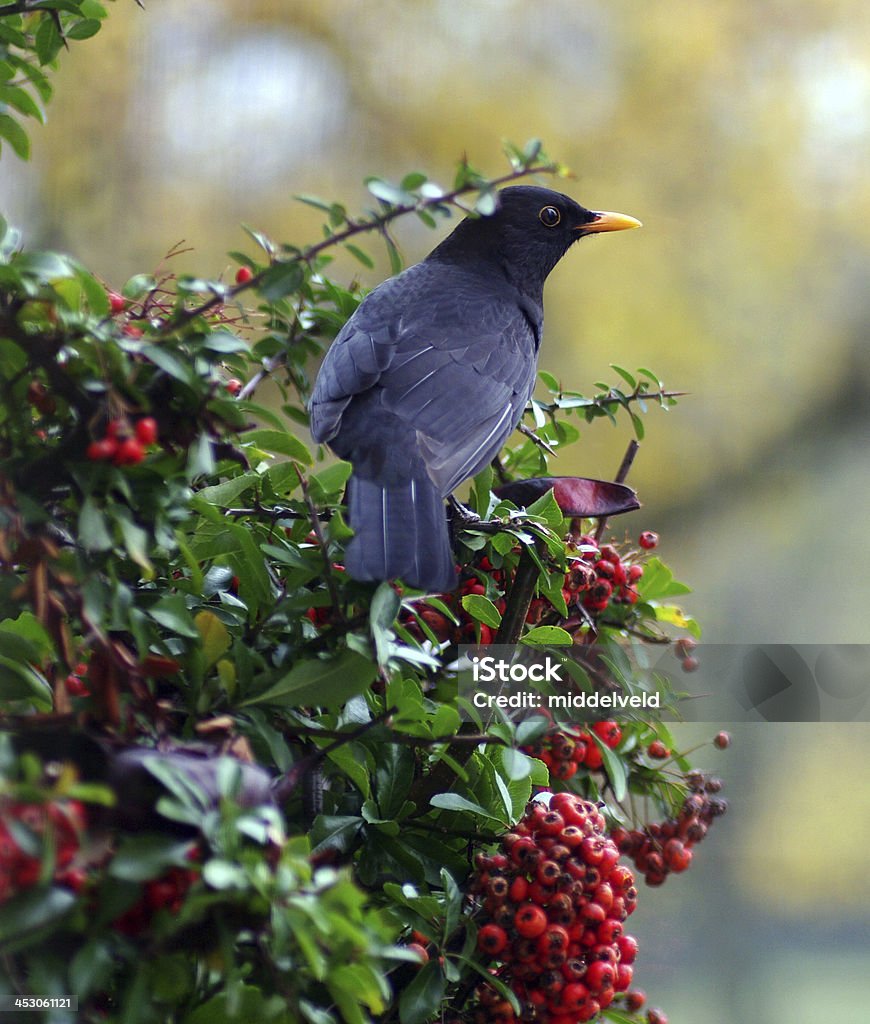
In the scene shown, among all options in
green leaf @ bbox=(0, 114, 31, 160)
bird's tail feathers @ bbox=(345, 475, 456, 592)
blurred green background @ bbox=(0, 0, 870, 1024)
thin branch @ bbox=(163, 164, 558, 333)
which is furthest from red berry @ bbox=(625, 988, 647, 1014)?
blurred green background @ bbox=(0, 0, 870, 1024)

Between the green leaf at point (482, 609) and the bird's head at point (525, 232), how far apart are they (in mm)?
710

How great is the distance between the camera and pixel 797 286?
2678 millimetres

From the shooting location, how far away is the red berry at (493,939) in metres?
0.57

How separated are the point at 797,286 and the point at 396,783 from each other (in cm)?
237

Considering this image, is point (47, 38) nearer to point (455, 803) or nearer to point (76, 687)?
point (76, 687)

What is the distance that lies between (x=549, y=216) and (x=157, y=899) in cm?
107

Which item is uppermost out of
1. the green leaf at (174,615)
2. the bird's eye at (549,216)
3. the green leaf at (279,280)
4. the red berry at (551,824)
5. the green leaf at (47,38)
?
the green leaf at (47,38)

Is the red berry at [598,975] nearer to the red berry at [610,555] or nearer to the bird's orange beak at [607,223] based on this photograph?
the red berry at [610,555]

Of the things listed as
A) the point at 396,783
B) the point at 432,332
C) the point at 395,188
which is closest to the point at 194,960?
the point at 396,783

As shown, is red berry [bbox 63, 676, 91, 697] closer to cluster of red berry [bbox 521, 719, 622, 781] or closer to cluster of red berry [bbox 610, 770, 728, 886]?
cluster of red berry [bbox 521, 719, 622, 781]

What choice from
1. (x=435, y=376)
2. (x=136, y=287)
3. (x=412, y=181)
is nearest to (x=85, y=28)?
(x=136, y=287)

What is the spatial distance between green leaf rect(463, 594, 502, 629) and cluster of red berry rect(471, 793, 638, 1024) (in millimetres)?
120

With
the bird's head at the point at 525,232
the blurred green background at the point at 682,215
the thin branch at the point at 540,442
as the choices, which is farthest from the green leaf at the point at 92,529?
the blurred green background at the point at 682,215

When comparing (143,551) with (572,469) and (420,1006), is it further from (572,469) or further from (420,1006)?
(572,469)
